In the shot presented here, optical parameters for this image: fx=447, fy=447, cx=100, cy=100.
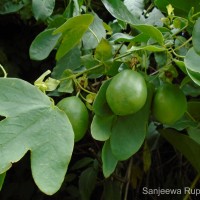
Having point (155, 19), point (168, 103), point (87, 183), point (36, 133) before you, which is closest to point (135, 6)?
point (155, 19)

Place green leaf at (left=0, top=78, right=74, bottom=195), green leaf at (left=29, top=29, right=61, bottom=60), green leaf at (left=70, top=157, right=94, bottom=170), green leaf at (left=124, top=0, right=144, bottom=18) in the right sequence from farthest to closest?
green leaf at (left=70, top=157, right=94, bottom=170) < green leaf at (left=124, top=0, right=144, bottom=18) < green leaf at (left=29, top=29, right=61, bottom=60) < green leaf at (left=0, top=78, right=74, bottom=195)

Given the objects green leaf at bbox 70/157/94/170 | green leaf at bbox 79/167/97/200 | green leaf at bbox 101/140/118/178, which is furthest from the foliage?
green leaf at bbox 70/157/94/170

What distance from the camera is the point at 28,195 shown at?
1392 millimetres

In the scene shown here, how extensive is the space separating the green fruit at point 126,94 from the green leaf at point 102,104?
0.8 inches

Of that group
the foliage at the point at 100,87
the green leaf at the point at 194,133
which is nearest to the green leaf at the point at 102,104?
the foliage at the point at 100,87

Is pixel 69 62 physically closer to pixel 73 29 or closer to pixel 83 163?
pixel 73 29

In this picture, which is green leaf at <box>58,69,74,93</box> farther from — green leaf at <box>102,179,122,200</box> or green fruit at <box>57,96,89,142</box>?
green leaf at <box>102,179,122,200</box>

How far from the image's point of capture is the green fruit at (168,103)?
66cm

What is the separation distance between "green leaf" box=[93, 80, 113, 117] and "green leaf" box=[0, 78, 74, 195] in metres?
0.06

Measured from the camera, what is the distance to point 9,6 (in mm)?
1195

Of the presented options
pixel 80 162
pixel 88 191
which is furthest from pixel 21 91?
pixel 80 162

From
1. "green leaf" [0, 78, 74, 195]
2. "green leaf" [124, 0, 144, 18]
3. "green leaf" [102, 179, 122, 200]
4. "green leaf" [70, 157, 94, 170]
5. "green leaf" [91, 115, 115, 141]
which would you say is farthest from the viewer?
"green leaf" [70, 157, 94, 170]

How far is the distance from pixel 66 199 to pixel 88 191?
→ 26 cm

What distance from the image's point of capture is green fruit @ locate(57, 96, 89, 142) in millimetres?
656
